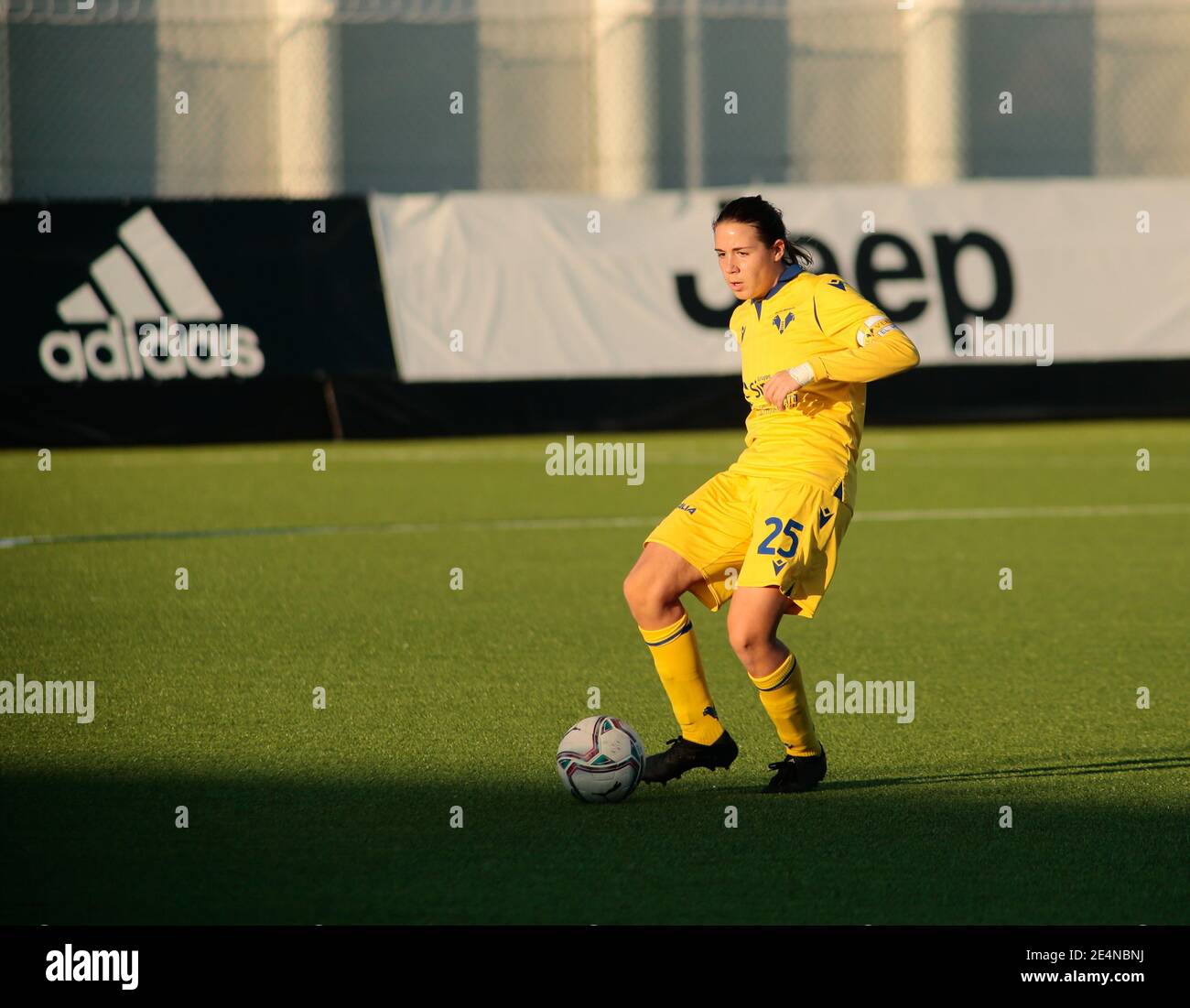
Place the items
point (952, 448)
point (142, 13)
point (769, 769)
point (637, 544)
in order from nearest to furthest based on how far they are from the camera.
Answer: point (769, 769)
point (637, 544)
point (952, 448)
point (142, 13)

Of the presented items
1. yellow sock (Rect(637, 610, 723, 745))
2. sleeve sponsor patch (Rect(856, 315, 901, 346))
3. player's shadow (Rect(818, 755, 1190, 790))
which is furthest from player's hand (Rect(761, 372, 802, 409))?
player's shadow (Rect(818, 755, 1190, 790))

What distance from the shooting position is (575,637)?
8.21 meters

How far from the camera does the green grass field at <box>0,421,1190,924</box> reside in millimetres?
4477

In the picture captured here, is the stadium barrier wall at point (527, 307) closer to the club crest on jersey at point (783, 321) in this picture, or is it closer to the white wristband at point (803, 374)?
the club crest on jersey at point (783, 321)

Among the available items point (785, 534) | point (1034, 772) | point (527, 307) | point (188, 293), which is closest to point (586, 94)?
point (527, 307)

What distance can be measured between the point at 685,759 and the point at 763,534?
73cm

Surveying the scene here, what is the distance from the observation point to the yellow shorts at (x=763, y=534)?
5227 mm

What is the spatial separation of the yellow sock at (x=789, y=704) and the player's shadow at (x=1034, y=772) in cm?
18

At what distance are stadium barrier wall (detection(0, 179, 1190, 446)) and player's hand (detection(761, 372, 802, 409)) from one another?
12915 millimetres

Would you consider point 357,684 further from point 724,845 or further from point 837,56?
point 837,56

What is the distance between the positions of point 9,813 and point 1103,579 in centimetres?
623

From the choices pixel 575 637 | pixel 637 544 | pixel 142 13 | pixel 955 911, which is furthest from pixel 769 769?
pixel 142 13

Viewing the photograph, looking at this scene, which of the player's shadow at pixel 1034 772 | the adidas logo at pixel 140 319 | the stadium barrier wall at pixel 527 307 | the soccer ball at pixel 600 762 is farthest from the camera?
the stadium barrier wall at pixel 527 307

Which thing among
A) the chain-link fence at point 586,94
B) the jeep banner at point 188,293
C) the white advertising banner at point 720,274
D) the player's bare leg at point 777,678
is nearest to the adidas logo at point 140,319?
the jeep banner at point 188,293
